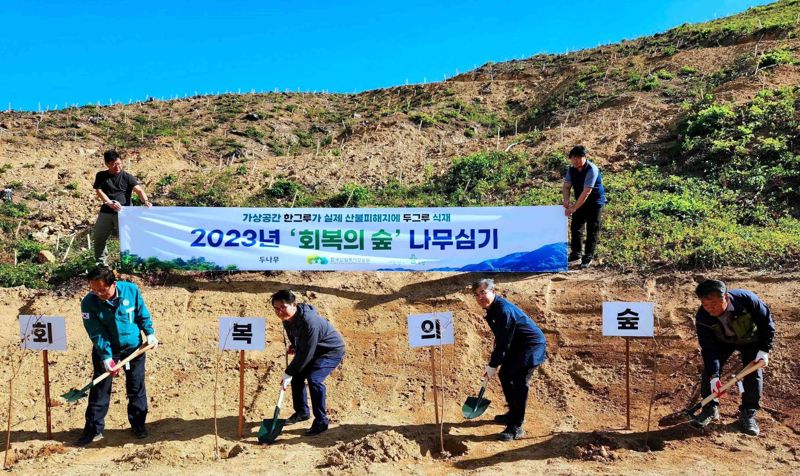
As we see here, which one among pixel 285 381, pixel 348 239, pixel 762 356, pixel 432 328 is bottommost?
pixel 285 381

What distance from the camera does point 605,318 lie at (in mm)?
5500

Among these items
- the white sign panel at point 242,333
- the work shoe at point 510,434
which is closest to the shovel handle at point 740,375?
the work shoe at point 510,434

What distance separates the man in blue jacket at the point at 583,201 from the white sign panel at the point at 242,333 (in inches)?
179

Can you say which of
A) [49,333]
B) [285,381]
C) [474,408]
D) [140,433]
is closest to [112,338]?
[49,333]

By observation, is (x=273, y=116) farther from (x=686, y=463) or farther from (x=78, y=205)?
(x=686, y=463)

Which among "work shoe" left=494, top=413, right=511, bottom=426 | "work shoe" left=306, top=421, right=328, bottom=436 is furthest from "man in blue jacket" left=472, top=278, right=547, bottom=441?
"work shoe" left=306, top=421, right=328, bottom=436

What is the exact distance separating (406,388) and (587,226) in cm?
355

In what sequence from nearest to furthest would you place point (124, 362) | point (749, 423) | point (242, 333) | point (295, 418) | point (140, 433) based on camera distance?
1. point (749, 423)
2. point (124, 362)
3. point (242, 333)
4. point (140, 433)
5. point (295, 418)

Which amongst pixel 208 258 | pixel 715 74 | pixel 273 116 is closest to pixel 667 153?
pixel 715 74

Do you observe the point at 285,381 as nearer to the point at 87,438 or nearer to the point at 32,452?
the point at 87,438

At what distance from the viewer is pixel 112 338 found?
5.46 metres

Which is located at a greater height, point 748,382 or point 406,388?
point 748,382

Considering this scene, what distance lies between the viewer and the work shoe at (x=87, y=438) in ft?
18.4

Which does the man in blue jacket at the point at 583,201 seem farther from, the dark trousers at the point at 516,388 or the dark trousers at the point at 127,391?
the dark trousers at the point at 127,391
